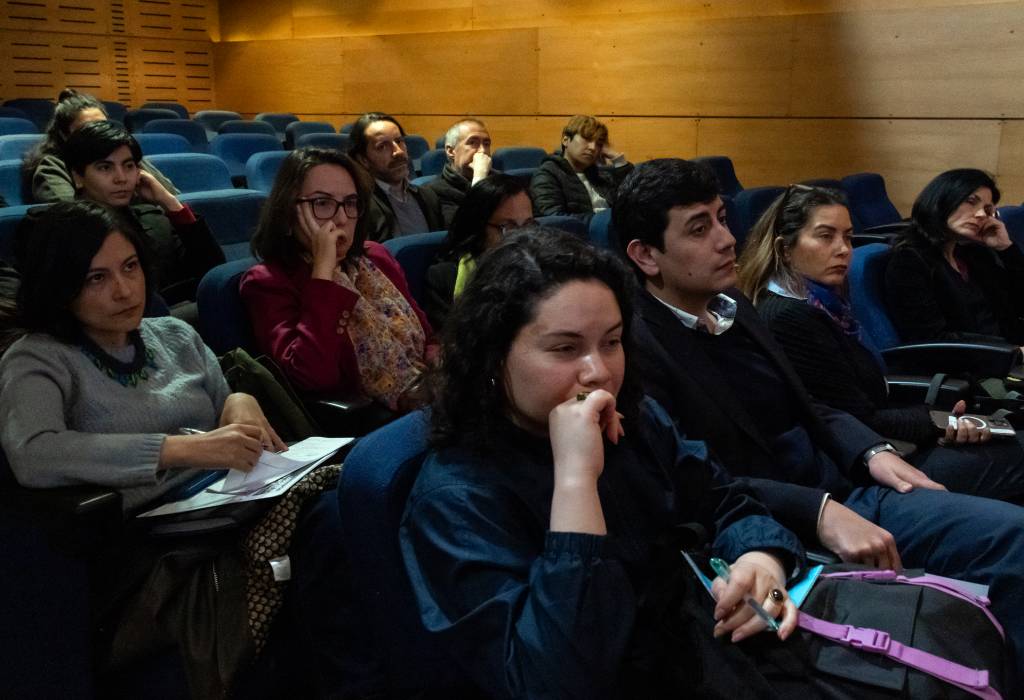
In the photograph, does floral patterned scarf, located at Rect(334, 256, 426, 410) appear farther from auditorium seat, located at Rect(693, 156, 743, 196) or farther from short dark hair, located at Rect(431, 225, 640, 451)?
auditorium seat, located at Rect(693, 156, 743, 196)

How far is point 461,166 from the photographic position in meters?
4.41

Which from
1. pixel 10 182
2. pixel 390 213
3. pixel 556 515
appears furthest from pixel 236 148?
pixel 556 515

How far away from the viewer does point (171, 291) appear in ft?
9.38

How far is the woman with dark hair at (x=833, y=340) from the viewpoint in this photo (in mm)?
2074

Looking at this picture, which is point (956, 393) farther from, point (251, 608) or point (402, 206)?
point (402, 206)

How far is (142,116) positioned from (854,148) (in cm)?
608

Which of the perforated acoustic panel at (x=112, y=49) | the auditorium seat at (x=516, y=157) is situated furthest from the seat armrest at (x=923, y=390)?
the perforated acoustic panel at (x=112, y=49)

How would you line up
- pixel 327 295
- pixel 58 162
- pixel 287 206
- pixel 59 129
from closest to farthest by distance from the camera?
pixel 327 295, pixel 287 206, pixel 58 162, pixel 59 129

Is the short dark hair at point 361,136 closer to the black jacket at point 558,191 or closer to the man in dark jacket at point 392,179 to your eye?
the man in dark jacket at point 392,179

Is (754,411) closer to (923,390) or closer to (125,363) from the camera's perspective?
(923,390)

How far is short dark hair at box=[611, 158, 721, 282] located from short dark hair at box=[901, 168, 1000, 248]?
5.37ft

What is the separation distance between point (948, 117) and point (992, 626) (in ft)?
19.3

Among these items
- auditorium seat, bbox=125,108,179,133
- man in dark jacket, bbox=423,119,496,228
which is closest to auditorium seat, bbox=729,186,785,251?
man in dark jacket, bbox=423,119,496,228

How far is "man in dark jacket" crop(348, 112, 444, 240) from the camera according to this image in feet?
11.9
